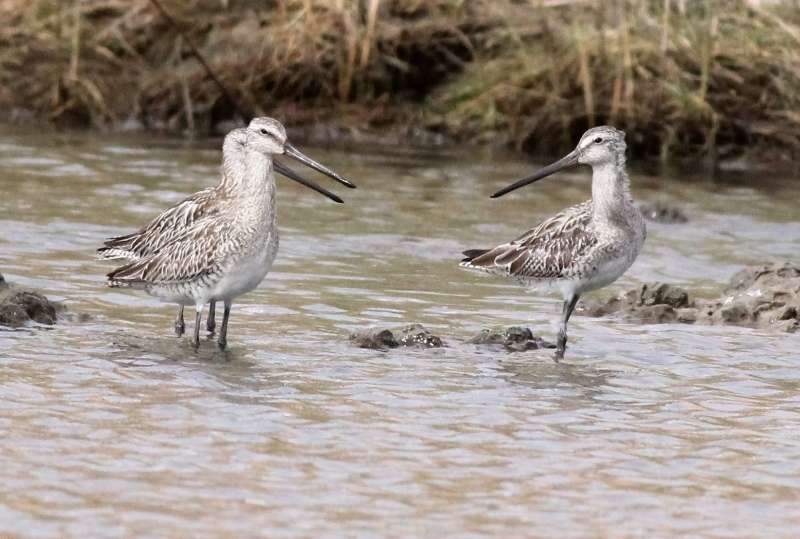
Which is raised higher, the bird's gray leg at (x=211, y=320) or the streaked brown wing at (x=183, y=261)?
the streaked brown wing at (x=183, y=261)

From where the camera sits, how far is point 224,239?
8422mm

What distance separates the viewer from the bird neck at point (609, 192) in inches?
355

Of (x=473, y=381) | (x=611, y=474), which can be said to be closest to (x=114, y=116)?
(x=473, y=381)

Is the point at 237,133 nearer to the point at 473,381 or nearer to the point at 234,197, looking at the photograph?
the point at 234,197

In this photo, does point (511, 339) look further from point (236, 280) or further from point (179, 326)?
point (179, 326)

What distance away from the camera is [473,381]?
7949 millimetres

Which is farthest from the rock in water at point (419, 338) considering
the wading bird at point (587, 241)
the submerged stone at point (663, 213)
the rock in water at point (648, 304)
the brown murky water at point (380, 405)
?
the submerged stone at point (663, 213)

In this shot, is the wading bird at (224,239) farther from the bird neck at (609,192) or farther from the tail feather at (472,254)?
the bird neck at (609,192)

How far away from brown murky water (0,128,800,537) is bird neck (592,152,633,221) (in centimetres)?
73

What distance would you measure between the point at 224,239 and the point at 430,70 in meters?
8.03

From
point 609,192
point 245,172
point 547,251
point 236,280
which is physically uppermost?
point 609,192

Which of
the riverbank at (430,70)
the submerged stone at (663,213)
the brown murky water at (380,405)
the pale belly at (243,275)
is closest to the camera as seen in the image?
the brown murky water at (380,405)

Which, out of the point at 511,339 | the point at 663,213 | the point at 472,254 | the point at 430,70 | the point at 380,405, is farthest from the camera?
the point at 430,70

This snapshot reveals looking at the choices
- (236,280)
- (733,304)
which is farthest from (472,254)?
(236,280)
